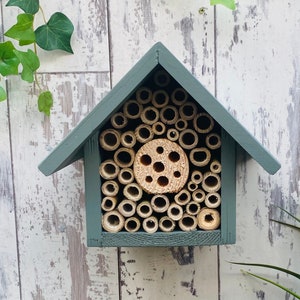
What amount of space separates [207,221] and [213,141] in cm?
11

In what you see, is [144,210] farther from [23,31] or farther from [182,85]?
[23,31]

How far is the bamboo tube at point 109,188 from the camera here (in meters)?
0.62

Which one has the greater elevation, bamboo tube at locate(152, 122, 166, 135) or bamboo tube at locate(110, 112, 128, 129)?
bamboo tube at locate(110, 112, 128, 129)

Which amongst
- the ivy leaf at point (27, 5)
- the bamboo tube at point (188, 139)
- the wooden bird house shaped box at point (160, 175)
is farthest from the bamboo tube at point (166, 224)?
the ivy leaf at point (27, 5)

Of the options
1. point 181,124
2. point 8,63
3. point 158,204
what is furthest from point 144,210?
point 8,63

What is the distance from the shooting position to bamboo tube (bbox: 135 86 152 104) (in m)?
0.63

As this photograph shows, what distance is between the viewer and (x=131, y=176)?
2.04 ft

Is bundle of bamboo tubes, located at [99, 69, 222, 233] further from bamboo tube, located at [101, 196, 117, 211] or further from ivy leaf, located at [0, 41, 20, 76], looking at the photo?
ivy leaf, located at [0, 41, 20, 76]

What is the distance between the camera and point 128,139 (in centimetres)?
62

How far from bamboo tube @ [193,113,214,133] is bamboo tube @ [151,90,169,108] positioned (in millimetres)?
50

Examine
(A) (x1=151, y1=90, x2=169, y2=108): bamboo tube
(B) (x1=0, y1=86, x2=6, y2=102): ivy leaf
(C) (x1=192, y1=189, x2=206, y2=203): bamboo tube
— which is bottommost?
(C) (x1=192, y1=189, x2=206, y2=203): bamboo tube

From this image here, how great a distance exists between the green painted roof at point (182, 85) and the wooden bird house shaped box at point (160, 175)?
2 centimetres

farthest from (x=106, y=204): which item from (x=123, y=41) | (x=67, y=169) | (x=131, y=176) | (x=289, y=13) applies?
(x=289, y=13)

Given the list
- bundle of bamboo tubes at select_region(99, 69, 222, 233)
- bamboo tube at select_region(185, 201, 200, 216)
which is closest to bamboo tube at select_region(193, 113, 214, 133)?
bundle of bamboo tubes at select_region(99, 69, 222, 233)
